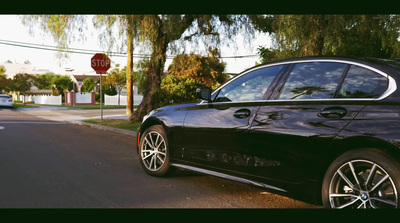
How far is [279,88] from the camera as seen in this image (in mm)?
4336

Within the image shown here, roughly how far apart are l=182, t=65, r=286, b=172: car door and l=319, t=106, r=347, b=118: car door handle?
0.83m

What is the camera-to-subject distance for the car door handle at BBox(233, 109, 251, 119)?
4445 mm

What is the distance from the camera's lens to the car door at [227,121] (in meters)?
4.48

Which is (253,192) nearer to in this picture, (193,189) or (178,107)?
(193,189)

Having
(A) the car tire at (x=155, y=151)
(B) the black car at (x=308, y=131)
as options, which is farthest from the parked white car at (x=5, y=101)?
(B) the black car at (x=308, y=131)

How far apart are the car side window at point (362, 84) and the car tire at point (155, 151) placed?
8.90 ft

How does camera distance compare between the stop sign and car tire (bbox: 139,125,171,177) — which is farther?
the stop sign

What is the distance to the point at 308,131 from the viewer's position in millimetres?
3783

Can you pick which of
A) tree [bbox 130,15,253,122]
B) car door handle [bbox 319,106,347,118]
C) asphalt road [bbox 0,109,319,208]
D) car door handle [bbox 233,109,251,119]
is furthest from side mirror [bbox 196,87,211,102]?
tree [bbox 130,15,253,122]

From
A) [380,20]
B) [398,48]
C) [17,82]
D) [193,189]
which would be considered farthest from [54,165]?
[17,82]

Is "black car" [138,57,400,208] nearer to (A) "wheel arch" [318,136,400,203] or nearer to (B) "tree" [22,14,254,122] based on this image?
(A) "wheel arch" [318,136,400,203]

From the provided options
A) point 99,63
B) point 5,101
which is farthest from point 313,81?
point 5,101

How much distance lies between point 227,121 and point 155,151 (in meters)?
1.59

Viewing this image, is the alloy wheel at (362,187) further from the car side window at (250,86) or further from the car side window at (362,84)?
the car side window at (250,86)
